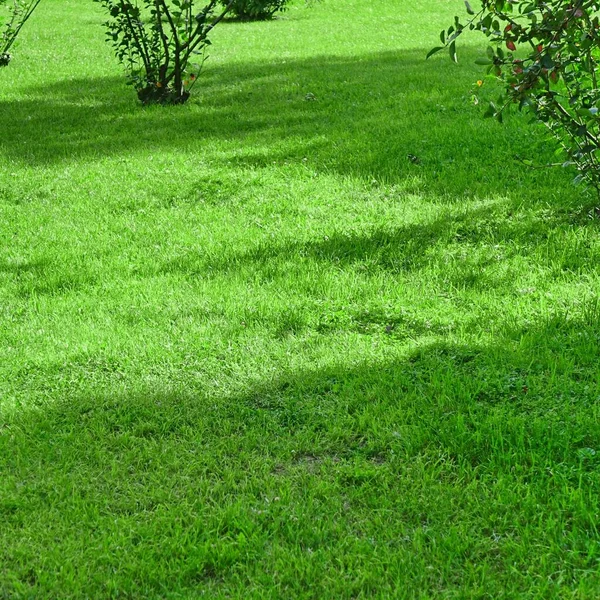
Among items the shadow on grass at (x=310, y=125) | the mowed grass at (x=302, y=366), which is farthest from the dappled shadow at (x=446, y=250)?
the shadow on grass at (x=310, y=125)

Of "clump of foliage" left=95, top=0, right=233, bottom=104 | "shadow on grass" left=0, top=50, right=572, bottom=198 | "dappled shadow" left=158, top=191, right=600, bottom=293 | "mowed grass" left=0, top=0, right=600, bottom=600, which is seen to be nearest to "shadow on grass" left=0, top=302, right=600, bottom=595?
"mowed grass" left=0, top=0, right=600, bottom=600

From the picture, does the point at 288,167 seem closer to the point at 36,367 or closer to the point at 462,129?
the point at 462,129

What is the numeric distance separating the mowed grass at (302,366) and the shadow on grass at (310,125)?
60 millimetres

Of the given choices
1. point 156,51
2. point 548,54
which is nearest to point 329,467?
point 548,54

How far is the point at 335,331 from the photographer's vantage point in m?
4.83

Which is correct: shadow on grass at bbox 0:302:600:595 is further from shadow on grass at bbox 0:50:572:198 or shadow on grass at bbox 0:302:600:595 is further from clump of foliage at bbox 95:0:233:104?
clump of foliage at bbox 95:0:233:104

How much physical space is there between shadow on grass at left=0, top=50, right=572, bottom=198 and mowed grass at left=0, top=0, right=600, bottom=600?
0.06 m

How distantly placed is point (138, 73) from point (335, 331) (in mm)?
7199

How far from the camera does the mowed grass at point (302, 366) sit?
10.1ft

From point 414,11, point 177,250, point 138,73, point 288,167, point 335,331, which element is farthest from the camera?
point 414,11

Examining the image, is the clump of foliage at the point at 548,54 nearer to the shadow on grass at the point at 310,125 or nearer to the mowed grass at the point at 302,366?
the mowed grass at the point at 302,366

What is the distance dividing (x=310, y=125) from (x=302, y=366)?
213 inches

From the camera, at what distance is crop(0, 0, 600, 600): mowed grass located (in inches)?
121

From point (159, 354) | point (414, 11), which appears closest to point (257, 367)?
point (159, 354)
